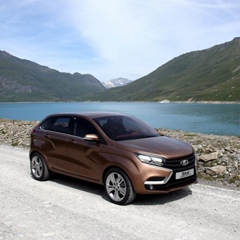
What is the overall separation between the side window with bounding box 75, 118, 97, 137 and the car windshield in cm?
22

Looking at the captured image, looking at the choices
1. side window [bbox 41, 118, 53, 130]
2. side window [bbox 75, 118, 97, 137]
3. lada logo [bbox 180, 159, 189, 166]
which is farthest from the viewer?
side window [bbox 41, 118, 53, 130]

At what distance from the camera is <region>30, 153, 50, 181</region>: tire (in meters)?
10.1

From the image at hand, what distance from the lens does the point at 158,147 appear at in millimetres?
7750

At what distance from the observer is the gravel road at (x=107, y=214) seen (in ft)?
19.7

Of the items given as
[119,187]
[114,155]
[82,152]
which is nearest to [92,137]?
[82,152]

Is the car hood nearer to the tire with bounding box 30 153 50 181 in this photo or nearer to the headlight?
the headlight

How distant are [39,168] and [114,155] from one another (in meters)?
3.47

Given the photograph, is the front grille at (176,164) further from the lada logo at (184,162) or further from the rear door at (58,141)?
the rear door at (58,141)

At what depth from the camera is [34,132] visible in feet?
35.1

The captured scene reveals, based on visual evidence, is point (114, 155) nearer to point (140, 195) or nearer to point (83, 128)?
point (140, 195)

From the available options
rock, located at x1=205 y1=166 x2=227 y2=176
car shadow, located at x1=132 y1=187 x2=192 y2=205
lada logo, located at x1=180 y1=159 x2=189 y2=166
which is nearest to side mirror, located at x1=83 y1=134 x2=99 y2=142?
car shadow, located at x1=132 y1=187 x2=192 y2=205

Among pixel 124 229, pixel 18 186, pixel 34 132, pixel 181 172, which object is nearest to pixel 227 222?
pixel 181 172

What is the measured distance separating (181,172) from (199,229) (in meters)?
1.69

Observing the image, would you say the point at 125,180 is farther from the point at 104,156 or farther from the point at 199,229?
the point at 199,229
